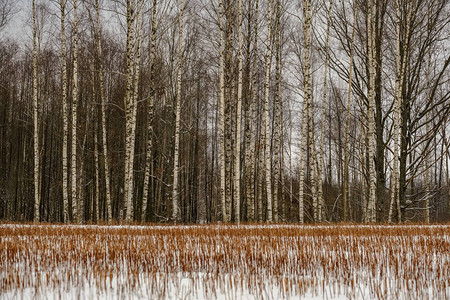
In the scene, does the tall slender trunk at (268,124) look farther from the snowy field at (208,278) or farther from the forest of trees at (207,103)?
the snowy field at (208,278)

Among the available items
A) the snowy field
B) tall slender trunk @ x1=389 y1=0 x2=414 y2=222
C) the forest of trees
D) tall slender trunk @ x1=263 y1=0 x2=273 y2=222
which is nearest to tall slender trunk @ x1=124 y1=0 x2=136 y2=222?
the forest of trees

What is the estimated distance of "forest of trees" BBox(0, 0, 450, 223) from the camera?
15227 mm

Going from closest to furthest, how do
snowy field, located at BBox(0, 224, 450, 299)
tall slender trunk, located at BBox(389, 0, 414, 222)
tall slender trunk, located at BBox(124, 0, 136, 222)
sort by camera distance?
1. snowy field, located at BBox(0, 224, 450, 299)
2. tall slender trunk, located at BBox(124, 0, 136, 222)
3. tall slender trunk, located at BBox(389, 0, 414, 222)

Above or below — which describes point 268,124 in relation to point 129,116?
below

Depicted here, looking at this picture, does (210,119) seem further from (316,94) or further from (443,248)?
(443,248)

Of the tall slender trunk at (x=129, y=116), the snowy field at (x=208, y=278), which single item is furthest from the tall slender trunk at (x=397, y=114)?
the tall slender trunk at (x=129, y=116)

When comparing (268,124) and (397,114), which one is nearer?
(397,114)

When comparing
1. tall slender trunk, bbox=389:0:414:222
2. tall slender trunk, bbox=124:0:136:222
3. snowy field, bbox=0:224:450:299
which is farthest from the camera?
tall slender trunk, bbox=389:0:414:222

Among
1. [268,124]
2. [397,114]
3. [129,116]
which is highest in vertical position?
[129,116]

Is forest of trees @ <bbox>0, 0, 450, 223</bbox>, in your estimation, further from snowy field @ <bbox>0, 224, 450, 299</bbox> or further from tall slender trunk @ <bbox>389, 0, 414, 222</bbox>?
snowy field @ <bbox>0, 224, 450, 299</bbox>

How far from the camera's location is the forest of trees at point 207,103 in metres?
15.2

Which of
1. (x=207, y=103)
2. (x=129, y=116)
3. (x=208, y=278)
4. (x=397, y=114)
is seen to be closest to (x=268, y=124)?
(x=397, y=114)

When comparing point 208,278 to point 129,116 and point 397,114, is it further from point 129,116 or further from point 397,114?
point 397,114

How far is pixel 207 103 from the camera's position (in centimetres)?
2750
